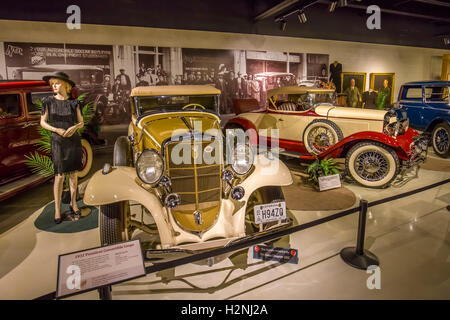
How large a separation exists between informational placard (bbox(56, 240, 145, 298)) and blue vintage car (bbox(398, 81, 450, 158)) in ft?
23.5

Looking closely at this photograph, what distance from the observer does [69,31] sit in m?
5.83

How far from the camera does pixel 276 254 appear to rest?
2.38 meters

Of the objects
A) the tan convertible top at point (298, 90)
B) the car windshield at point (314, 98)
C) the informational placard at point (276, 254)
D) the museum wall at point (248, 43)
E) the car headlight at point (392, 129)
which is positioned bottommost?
the informational placard at point (276, 254)

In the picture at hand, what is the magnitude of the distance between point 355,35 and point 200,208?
30.3ft

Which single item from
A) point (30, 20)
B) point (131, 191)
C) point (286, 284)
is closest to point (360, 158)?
point (286, 284)

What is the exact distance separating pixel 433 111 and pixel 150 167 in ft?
22.6

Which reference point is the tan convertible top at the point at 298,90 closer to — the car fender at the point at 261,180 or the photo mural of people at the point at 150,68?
the photo mural of people at the point at 150,68

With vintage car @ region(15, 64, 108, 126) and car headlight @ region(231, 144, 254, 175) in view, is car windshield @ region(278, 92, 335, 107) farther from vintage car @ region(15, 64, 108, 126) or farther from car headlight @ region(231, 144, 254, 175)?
vintage car @ region(15, 64, 108, 126)

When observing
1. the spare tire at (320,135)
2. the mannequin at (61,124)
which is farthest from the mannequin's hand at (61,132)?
the spare tire at (320,135)

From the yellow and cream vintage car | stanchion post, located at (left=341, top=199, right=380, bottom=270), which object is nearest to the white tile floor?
stanchion post, located at (left=341, top=199, right=380, bottom=270)

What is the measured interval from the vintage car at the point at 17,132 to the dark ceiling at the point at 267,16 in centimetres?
242

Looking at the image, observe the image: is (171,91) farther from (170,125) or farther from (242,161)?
(242,161)

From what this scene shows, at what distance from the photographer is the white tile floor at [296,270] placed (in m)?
2.15

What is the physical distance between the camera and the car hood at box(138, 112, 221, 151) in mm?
2707
